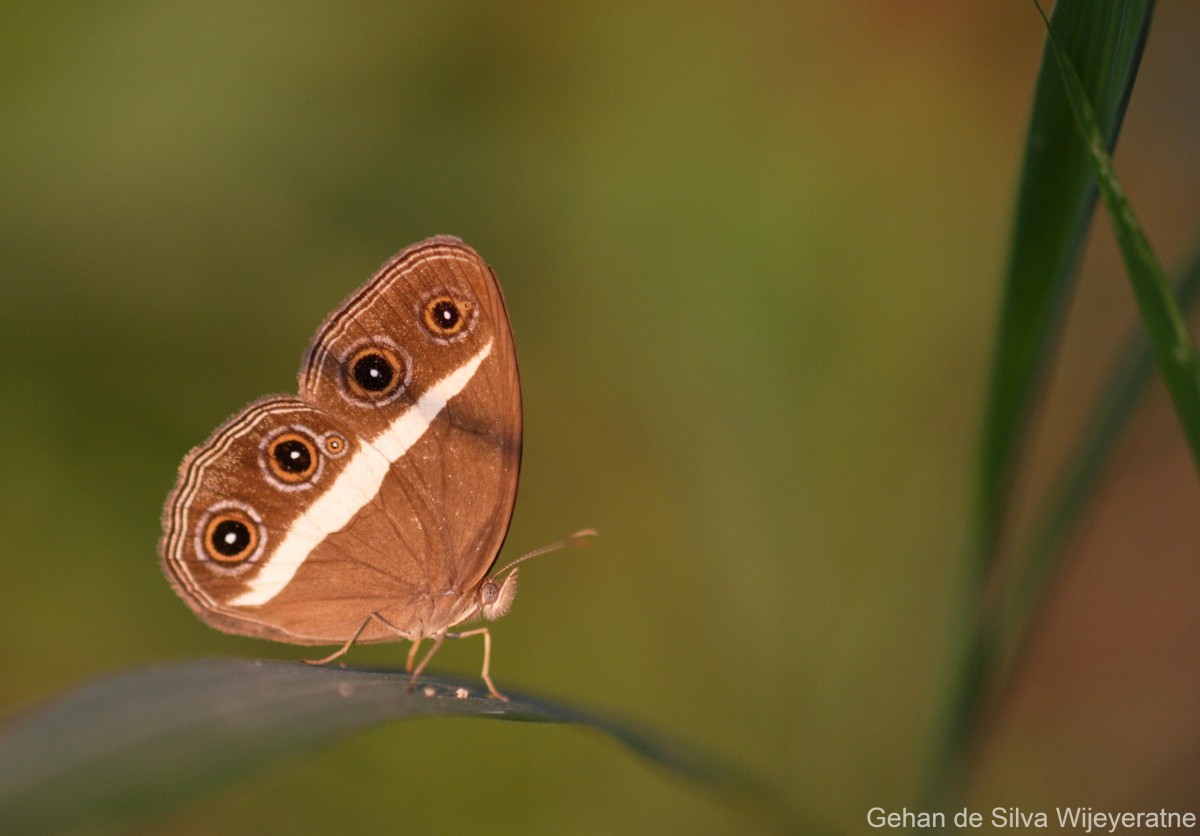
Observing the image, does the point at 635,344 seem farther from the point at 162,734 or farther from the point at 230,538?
the point at 162,734

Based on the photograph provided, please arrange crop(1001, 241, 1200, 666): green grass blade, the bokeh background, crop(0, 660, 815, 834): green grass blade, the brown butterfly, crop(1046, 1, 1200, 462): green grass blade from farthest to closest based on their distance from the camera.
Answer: the bokeh background, the brown butterfly, crop(1001, 241, 1200, 666): green grass blade, crop(1046, 1, 1200, 462): green grass blade, crop(0, 660, 815, 834): green grass blade

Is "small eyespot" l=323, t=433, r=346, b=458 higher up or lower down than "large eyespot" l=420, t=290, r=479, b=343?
lower down

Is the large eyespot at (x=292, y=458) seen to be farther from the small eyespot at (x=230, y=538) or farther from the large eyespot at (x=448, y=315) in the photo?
the large eyespot at (x=448, y=315)

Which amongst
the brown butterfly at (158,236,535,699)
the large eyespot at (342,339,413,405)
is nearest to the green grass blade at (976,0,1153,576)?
the brown butterfly at (158,236,535,699)

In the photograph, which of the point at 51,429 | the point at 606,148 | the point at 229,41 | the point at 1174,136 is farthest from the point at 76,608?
the point at 1174,136

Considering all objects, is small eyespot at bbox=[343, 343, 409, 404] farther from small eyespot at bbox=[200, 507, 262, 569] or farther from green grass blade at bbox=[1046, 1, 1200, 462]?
green grass blade at bbox=[1046, 1, 1200, 462]

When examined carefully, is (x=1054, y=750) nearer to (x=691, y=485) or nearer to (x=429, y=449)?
(x=691, y=485)
